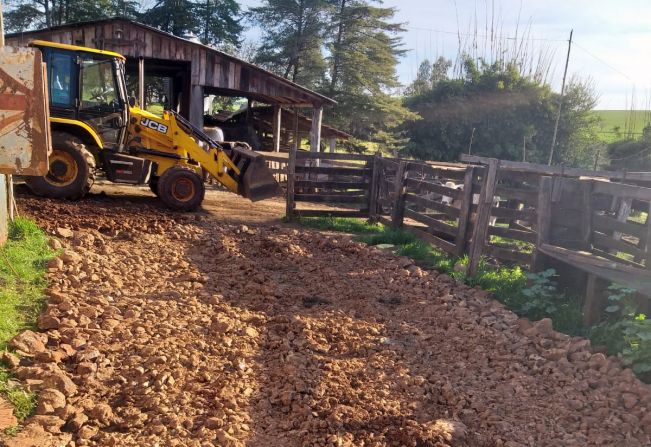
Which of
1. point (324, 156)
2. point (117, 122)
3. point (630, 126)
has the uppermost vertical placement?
point (630, 126)

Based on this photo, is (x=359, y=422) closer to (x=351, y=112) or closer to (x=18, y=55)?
(x=18, y=55)

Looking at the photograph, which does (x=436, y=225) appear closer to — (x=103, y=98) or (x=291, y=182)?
(x=291, y=182)

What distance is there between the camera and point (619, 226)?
5.79 metres

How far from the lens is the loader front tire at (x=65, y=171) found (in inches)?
376

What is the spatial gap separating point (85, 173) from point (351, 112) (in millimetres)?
20161

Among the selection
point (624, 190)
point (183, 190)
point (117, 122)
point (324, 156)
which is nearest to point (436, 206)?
point (324, 156)

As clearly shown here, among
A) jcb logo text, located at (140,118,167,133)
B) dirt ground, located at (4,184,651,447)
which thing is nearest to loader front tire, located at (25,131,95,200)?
jcb logo text, located at (140,118,167,133)

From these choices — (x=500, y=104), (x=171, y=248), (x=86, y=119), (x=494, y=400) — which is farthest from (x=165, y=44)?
(x=500, y=104)

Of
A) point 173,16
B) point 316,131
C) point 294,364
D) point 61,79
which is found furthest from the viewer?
point 173,16

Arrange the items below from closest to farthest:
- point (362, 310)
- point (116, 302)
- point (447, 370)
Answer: point (447, 370) → point (116, 302) → point (362, 310)

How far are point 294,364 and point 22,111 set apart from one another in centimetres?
260

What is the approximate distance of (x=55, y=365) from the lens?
3.95 metres

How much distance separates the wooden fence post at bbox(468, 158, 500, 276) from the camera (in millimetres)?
7039

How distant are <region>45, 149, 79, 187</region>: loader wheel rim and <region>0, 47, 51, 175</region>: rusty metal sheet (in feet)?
22.1
